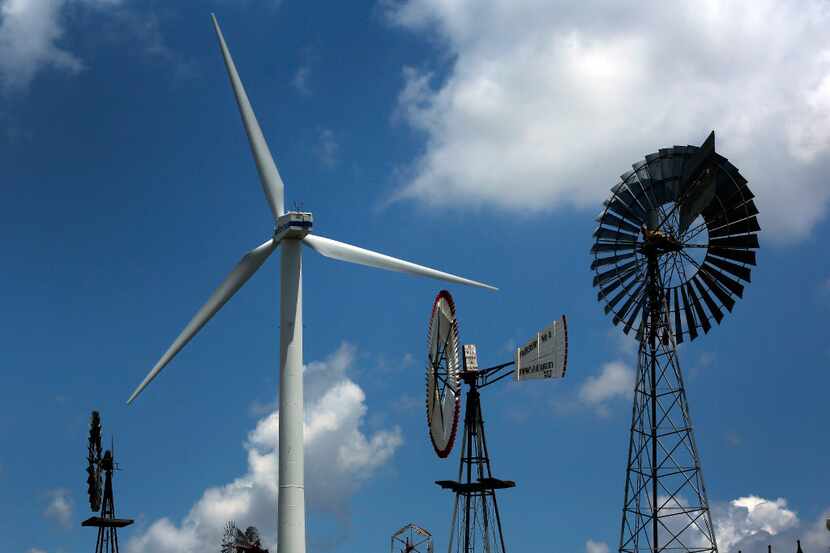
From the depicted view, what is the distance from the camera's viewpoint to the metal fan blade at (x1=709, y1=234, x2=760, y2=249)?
69.6 m

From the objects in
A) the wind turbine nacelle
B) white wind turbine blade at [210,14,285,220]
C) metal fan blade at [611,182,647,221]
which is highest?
metal fan blade at [611,182,647,221]

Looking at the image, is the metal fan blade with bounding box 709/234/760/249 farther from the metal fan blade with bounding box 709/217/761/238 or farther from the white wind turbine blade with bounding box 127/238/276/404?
the white wind turbine blade with bounding box 127/238/276/404

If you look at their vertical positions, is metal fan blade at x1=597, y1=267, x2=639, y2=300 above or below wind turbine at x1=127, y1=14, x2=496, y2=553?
above

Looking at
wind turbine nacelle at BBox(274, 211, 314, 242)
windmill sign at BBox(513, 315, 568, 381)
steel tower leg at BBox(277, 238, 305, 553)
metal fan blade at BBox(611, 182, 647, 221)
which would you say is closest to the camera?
steel tower leg at BBox(277, 238, 305, 553)

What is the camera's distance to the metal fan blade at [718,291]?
70812 mm

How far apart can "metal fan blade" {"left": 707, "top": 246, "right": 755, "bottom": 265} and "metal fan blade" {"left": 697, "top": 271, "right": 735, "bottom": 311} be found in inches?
58.6

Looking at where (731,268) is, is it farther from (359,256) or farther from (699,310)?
(359,256)

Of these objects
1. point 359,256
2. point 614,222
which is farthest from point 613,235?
point 359,256

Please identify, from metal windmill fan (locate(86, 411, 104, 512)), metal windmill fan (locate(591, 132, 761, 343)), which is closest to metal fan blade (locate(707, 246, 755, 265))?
metal windmill fan (locate(591, 132, 761, 343))

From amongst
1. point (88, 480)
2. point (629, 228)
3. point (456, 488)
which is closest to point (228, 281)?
point (456, 488)

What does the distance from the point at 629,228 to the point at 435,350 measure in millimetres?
15242

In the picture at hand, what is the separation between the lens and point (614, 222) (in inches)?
2862

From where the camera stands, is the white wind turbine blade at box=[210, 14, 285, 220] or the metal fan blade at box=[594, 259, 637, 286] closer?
the white wind turbine blade at box=[210, 14, 285, 220]

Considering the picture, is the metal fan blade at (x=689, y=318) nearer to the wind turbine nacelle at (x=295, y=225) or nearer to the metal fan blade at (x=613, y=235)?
the metal fan blade at (x=613, y=235)
